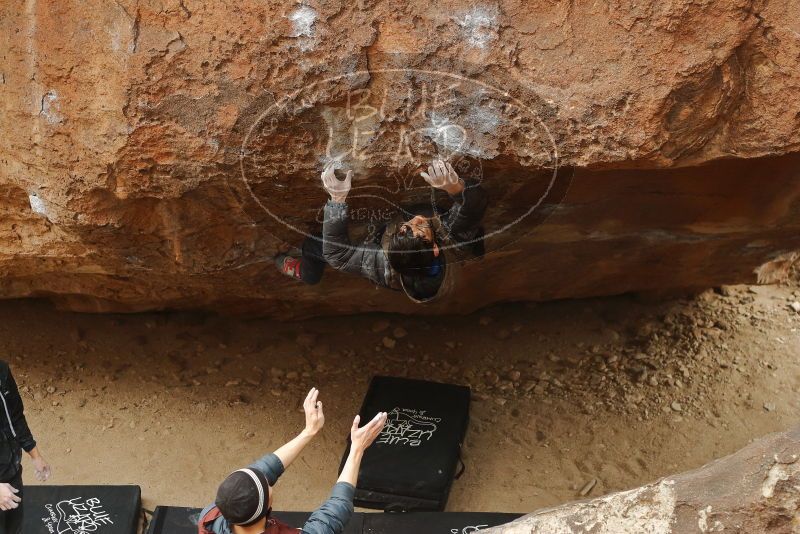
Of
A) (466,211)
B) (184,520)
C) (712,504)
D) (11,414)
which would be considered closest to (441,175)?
(466,211)

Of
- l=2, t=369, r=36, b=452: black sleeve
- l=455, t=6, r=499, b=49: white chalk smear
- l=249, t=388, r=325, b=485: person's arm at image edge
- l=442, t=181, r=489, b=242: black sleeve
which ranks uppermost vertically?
l=455, t=6, r=499, b=49: white chalk smear

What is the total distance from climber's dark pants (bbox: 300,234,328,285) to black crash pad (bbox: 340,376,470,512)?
2.94 ft

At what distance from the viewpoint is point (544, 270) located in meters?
4.21

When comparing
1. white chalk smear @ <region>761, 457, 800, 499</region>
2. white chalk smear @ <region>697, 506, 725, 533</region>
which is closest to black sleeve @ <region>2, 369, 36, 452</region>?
white chalk smear @ <region>697, 506, 725, 533</region>

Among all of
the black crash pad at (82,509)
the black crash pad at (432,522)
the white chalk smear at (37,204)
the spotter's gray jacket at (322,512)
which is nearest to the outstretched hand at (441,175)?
the spotter's gray jacket at (322,512)

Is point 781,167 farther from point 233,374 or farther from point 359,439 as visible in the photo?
point 233,374

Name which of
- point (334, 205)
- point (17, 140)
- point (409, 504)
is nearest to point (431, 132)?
point (334, 205)

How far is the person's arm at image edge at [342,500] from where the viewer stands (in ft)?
7.79

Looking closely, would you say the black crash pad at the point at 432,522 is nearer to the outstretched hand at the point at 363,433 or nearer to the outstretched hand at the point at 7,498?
the outstretched hand at the point at 363,433

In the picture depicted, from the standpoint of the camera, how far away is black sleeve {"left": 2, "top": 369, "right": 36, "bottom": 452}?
292 centimetres

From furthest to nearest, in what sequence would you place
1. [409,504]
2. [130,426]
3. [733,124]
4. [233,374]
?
[233,374]
[130,426]
[409,504]
[733,124]

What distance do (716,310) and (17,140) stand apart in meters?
3.51

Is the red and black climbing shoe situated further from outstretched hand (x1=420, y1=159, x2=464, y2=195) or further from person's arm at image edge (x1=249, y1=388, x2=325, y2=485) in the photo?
person's arm at image edge (x1=249, y1=388, x2=325, y2=485)

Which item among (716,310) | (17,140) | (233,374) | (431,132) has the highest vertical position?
(431,132)
